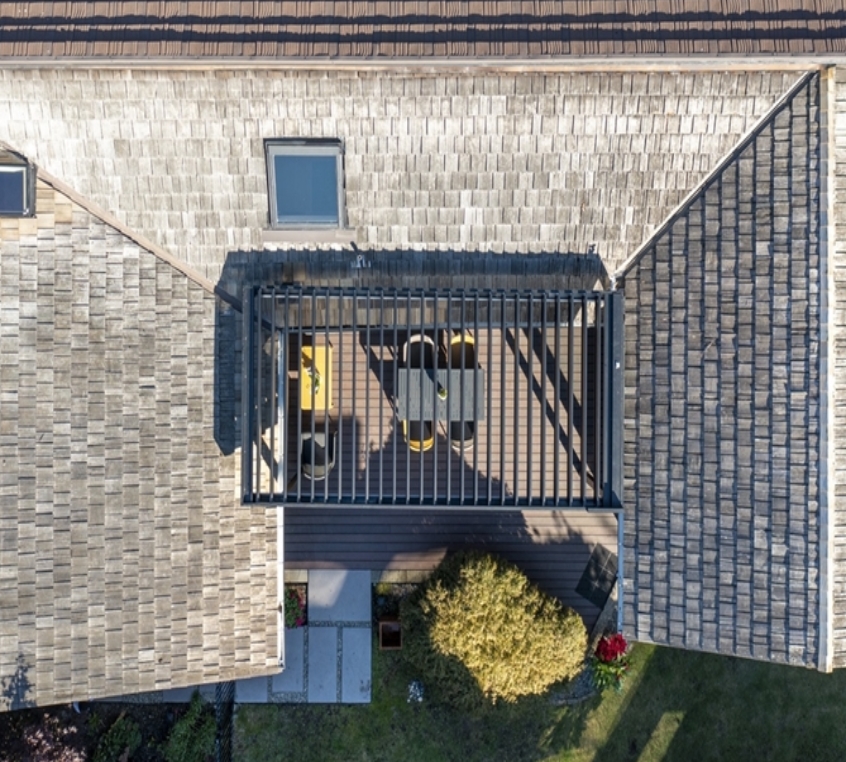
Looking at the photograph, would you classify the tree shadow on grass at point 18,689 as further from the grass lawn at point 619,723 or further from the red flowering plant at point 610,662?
the red flowering plant at point 610,662

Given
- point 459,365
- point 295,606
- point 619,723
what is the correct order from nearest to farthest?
1. point 459,365
2. point 295,606
3. point 619,723

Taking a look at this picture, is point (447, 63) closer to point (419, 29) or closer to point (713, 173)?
point (419, 29)

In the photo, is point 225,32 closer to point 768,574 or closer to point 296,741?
point 768,574

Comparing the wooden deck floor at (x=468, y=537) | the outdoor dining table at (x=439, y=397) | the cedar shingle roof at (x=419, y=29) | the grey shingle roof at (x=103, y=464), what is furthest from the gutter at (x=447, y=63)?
the wooden deck floor at (x=468, y=537)

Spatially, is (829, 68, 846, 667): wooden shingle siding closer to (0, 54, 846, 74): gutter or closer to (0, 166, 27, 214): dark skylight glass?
(0, 54, 846, 74): gutter

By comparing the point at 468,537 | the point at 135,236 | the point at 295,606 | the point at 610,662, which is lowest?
the point at 610,662

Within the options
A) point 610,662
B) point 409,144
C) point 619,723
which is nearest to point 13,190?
point 409,144
